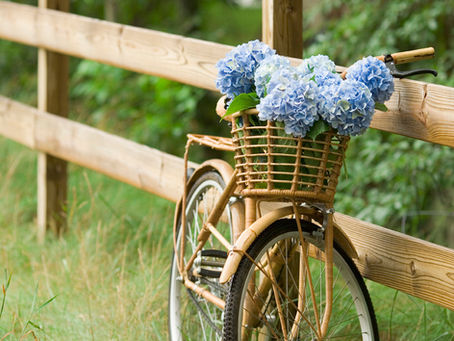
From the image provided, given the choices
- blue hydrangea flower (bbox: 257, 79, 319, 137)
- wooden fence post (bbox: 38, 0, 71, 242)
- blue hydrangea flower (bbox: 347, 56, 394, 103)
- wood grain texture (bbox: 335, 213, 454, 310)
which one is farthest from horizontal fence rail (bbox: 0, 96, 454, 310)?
blue hydrangea flower (bbox: 257, 79, 319, 137)

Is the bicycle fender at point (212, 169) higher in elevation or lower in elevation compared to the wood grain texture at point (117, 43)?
lower

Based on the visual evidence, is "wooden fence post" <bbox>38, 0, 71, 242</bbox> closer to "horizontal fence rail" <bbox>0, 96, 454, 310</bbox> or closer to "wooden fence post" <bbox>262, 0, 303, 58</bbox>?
"horizontal fence rail" <bbox>0, 96, 454, 310</bbox>

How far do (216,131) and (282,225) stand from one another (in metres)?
4.78

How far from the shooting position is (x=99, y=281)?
3.37 metres

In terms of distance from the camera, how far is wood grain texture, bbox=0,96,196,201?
338 cm

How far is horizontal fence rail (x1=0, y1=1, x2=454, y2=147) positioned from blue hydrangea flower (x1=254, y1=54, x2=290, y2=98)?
498 mm

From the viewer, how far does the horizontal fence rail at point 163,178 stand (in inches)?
89.9

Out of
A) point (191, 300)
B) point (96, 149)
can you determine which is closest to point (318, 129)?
point (191, 300)

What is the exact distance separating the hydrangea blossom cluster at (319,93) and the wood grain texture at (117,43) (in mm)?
1007

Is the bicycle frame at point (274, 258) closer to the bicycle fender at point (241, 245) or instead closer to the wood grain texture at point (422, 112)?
the bicycle fender at point (241, 245)

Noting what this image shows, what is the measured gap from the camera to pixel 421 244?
2.31m

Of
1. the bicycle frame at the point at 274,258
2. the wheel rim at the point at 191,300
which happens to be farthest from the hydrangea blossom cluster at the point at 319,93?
the wheel rim at the point at 191,300

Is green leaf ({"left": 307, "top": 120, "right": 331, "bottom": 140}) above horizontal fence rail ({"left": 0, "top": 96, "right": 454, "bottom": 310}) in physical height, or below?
above

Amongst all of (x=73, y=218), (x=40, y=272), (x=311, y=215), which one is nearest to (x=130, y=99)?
(x=73, y=218)
